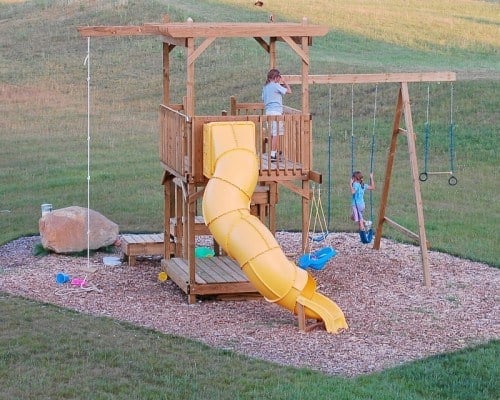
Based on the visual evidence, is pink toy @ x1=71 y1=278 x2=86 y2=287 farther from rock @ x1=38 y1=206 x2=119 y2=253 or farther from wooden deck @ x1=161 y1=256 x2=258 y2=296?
rock @ x1=38 y1=206 x2=119 y2=253

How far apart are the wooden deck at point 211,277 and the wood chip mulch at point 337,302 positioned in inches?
6.5

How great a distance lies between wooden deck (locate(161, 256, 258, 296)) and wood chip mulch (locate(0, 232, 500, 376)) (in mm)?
165

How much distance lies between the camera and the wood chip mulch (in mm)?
11562

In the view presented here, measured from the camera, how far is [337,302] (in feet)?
44.7

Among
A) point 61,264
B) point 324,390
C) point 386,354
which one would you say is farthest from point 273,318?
point 61,264

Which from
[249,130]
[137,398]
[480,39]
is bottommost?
[137,398]

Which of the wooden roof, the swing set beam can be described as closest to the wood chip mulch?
the swing set beam

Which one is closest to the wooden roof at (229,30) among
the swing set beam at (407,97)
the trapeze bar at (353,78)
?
the swing set beam at (407,97)

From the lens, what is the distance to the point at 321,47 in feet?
142

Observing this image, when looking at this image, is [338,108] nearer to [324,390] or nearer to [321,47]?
[321,47]

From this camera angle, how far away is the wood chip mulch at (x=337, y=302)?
455 inches

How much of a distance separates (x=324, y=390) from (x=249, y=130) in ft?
14.4

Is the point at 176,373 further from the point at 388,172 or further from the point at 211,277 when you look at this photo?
the point at 388,172

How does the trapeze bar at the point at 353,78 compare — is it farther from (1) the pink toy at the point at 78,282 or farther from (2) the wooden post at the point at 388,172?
(1) the pink toy at the point at 78,282
